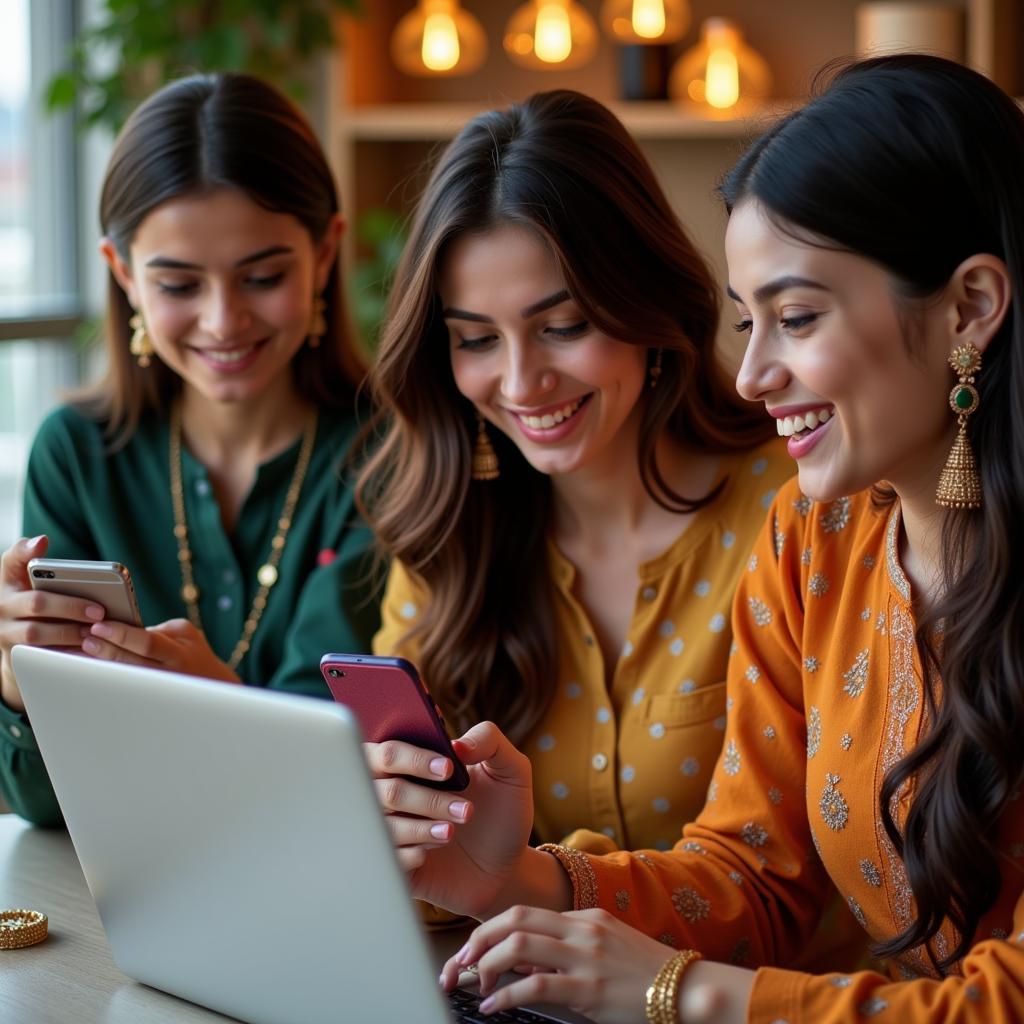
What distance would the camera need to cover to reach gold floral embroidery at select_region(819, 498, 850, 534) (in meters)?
1.51

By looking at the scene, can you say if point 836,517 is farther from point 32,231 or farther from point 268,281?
point 32,231

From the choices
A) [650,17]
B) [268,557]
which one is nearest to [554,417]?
[268,557]

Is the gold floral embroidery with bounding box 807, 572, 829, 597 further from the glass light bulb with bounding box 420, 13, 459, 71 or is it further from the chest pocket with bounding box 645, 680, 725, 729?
the glass light bulb with bounding box 420, 13, 459, 71

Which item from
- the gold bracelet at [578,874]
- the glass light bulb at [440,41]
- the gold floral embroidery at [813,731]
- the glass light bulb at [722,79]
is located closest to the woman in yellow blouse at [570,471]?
the gold bracelet at [578,874]

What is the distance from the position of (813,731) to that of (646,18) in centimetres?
255

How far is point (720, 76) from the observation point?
3.66 meters

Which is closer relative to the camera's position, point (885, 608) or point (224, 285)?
point (885, 608)

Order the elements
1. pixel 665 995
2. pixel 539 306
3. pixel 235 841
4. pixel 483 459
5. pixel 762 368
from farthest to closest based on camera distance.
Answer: pixel 483 459 < pixel 539 306 < pixel 762 368 < pixel 665 995 < pixel 235 841

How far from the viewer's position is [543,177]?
1686 millimetres

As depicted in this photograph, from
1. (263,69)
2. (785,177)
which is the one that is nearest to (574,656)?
(785,177)

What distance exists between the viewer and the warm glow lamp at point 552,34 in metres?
3.65

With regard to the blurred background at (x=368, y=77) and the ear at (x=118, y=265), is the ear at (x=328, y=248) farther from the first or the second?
the blurred background at (x=368, y=77)

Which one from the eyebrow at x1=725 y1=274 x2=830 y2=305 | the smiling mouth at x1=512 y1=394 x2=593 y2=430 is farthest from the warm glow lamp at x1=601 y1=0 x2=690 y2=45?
the eyebrow at x1=725 y1=274 x2=830 y2=305

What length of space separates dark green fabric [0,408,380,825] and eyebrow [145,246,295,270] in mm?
311
